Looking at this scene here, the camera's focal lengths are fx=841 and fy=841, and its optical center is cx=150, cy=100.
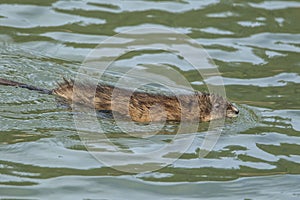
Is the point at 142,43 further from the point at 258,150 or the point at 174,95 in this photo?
the point at 258,150

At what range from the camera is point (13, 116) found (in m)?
8.20

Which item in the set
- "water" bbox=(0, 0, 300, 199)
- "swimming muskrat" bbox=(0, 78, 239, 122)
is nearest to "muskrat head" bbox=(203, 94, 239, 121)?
"swimming muskrat" bbox=(0, 78, 239, 122)

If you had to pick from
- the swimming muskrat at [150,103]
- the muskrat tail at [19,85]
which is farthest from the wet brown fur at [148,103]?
the muskrat tail at [19,85]

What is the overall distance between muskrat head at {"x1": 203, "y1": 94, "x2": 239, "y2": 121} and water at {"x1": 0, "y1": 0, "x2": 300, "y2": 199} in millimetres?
121

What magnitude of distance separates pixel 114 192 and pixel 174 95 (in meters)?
2.25

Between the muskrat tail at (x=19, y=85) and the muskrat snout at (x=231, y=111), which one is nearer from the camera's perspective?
the muskrat snout at (x=231, y=111)

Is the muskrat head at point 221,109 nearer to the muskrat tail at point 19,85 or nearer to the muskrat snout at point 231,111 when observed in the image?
the muskrat snout at point 231,111

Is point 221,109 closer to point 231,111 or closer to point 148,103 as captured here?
point 231,111

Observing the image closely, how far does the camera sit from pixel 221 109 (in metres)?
8.56

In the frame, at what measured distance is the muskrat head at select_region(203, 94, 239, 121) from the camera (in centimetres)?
857

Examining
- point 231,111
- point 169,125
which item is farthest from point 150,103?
point 231,111

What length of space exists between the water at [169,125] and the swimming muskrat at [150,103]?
0.15m

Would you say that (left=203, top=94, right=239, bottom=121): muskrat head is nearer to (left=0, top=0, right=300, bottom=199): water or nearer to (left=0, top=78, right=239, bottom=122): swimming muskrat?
(left=0, top=78, right=239, bottom=122): swimming muskrat

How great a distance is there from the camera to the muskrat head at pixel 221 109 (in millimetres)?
8570
